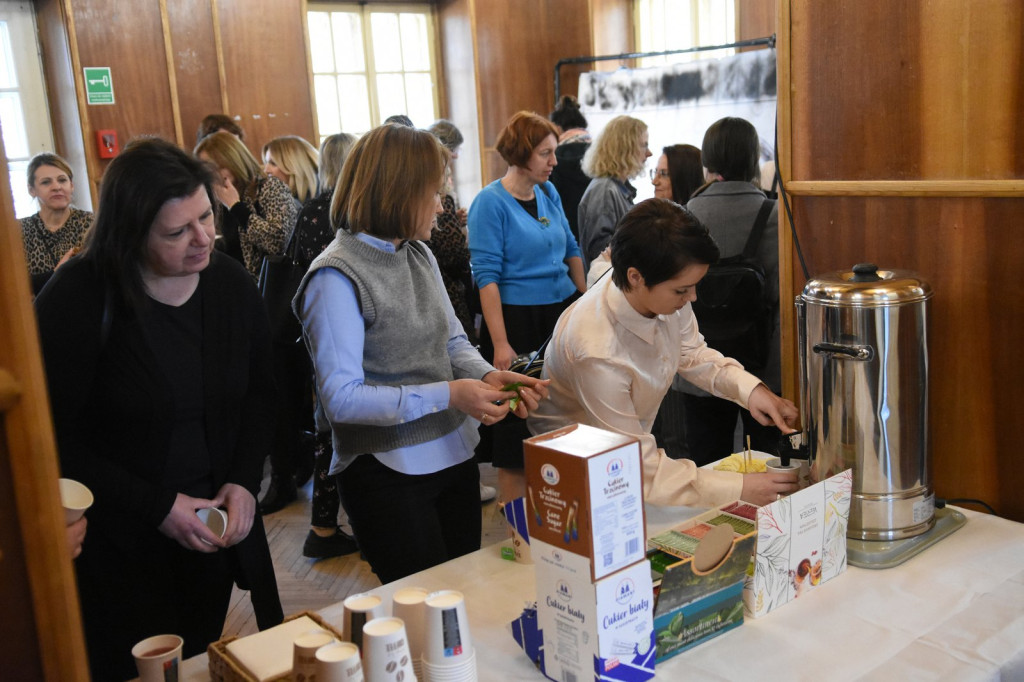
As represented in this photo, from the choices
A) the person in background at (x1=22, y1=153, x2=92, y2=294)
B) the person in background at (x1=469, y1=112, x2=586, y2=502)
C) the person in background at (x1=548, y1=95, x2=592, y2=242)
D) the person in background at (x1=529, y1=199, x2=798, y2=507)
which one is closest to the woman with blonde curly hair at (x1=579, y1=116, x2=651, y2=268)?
the person in background at (x1=469, y1=112, x2=586, y2=502)

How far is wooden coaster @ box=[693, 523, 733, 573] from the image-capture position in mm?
1239

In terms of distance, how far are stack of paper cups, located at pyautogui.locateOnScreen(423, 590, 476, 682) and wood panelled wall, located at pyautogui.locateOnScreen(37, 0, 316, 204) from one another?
16.0ft

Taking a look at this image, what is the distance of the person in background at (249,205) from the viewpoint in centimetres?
337

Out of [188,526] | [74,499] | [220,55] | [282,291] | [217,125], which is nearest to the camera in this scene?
[74,499]

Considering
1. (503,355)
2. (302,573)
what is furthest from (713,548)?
(302,573)

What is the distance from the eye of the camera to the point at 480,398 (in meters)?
1.64

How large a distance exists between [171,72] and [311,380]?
9.55 feet

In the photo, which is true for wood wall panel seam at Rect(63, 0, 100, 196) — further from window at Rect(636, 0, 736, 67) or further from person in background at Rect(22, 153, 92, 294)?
window at Rect(636, 0, 736, 67)

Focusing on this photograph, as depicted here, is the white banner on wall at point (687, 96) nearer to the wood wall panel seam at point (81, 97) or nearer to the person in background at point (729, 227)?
the person in background at point (729, 227)

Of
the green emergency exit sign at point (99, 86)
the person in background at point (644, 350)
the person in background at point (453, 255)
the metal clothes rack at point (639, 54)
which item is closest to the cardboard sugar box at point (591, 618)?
the person in background at point (644, 350)

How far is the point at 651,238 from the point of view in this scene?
64.4 inches

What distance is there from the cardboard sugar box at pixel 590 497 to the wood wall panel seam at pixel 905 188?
2.88ft

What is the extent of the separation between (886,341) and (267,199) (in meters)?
2.52

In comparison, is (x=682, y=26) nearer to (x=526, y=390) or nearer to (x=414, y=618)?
(x=526, y=390)
